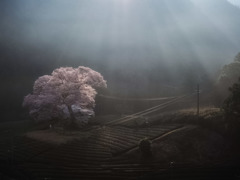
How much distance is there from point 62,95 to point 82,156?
26.2 feet

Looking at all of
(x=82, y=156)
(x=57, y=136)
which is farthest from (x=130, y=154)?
(x=57, y=136)

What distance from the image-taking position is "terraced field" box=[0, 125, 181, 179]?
1866cm

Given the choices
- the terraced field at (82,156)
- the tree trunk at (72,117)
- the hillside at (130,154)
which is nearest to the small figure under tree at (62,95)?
the tree trunk at (72,117)

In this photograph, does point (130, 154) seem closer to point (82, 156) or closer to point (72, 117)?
point (82, 156)

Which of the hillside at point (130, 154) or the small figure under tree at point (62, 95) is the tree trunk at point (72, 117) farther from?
the hillside at point (130, 154)

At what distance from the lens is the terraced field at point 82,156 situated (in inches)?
734

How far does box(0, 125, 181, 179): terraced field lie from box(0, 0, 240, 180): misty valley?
3.2 inches

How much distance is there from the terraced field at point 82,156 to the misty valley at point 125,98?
8 centimetres

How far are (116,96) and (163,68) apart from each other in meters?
16.3

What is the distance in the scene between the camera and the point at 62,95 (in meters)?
28.2

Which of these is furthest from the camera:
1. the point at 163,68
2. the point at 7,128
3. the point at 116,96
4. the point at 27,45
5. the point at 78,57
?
the point at 27,45

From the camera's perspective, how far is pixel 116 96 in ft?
144

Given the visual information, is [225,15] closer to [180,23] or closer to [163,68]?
[180,23]

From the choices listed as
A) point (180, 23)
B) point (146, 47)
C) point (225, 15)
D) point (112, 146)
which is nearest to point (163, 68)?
point (146, 47)
